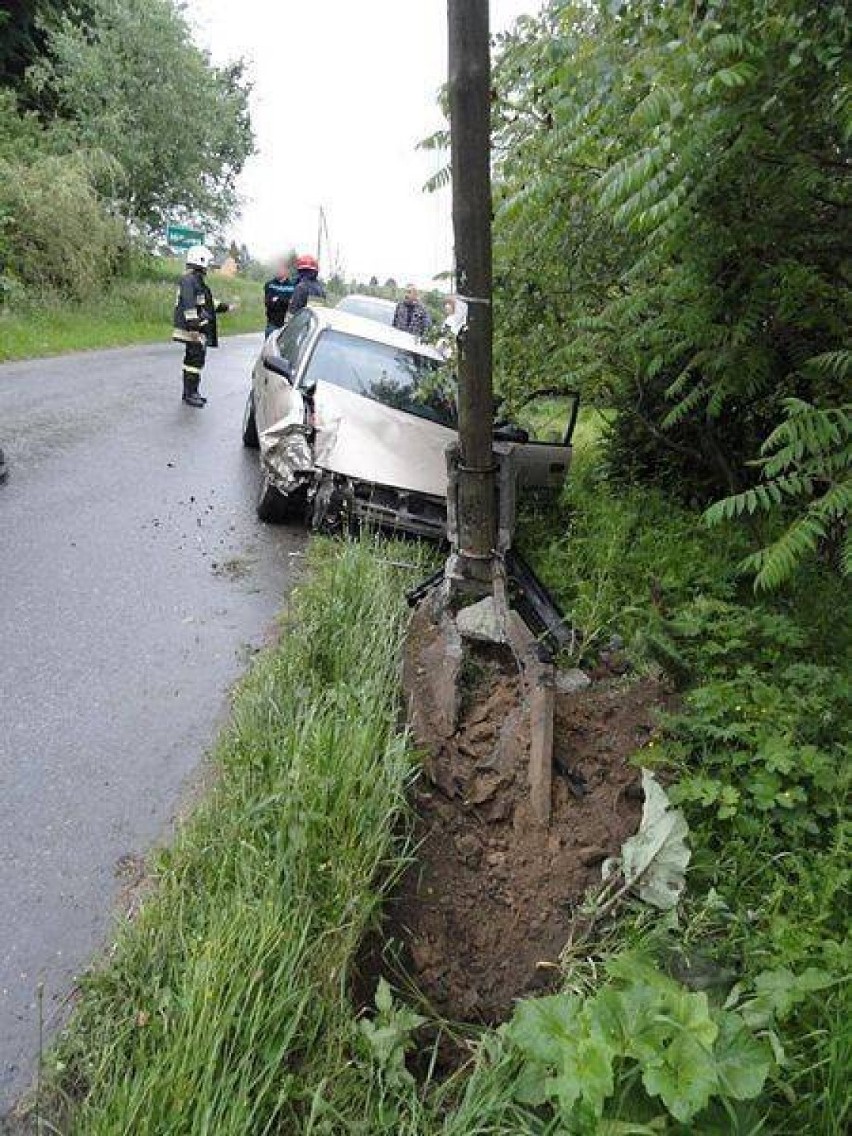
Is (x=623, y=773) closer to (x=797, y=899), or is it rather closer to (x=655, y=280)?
(x=797, y=899)

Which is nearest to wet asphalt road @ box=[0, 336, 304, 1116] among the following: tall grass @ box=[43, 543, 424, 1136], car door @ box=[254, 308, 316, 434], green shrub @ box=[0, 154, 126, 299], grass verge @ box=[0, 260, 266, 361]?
tall grass @ box=[43, 543, 424, 1136]

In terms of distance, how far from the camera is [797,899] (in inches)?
105

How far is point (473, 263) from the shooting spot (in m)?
3.57

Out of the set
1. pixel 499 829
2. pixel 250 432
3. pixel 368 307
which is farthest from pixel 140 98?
pixel 499 829

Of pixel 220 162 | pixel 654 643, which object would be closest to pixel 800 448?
pixel 654 643

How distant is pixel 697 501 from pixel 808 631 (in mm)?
3166

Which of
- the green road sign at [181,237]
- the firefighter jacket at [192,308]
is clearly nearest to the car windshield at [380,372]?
the firefighter jacket at [192,308]

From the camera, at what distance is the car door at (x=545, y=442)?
646 cm

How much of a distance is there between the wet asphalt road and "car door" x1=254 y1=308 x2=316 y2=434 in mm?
768

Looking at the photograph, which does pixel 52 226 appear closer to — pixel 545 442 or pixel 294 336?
pixel 294 336

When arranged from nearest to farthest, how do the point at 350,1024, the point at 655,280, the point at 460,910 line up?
the point at 350,1024
the point at 460,910
the point at 655,280

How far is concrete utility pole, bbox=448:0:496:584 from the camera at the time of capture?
3166mm

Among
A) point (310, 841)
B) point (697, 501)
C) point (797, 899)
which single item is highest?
point (310, 841)

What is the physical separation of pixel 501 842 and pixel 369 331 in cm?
549
